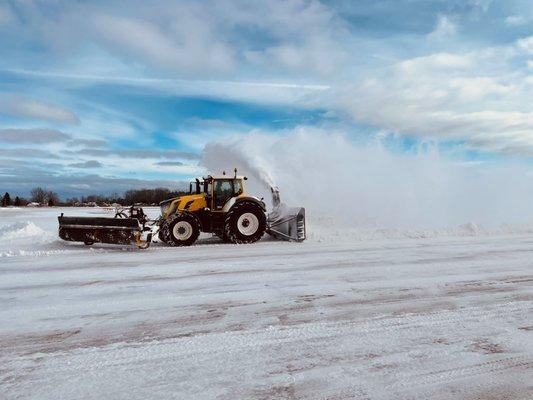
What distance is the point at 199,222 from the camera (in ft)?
43.9

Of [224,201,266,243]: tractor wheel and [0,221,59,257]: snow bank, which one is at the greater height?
[224,201,266,243]: tractor wheel

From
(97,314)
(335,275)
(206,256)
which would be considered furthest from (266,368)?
(206,256)

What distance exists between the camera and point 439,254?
1059cm

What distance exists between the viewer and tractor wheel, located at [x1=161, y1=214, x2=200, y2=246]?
1298 cm

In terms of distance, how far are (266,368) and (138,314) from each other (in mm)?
2240

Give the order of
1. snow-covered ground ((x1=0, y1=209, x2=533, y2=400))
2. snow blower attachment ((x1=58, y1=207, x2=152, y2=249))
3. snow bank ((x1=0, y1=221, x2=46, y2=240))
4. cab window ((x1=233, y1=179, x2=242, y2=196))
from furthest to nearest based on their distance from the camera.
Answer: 1. snow bank ((x1=0, y1=221, x2=46, y2=240))
2. cab window ((x1=233, y1=179, x2=242, y2=196))
3. snow blower attachment ((x1=58, y1=207, x2=152, y2=249))
4. snow-covered ground ((x1=0, y1=209, x2=533, y2=400))

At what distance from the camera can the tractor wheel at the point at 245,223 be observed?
13547 millimetres

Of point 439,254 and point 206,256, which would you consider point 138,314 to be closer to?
point 206,256

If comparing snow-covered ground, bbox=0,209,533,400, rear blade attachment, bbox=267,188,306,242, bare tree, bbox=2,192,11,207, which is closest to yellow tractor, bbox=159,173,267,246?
rear blade attachment, bbox=267,188,306,242

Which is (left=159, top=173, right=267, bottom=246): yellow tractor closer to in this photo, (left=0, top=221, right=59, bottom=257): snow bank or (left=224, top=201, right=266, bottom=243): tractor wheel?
(left=224, top=201, right=266, bottom=243): tractor wheel

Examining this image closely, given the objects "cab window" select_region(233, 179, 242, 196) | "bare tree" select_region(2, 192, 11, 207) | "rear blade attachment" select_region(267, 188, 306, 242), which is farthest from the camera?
"bare tree" select_region(2, 192, 11, 207)

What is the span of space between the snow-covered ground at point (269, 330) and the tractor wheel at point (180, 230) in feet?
11.6

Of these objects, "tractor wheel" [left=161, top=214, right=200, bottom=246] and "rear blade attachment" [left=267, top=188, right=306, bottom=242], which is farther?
"rear blade attachment" [left=267, top=188, right=306, bottom=242]

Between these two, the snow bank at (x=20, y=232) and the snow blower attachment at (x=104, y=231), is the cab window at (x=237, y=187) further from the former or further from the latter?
the snow bank at (x=20, y=232)
